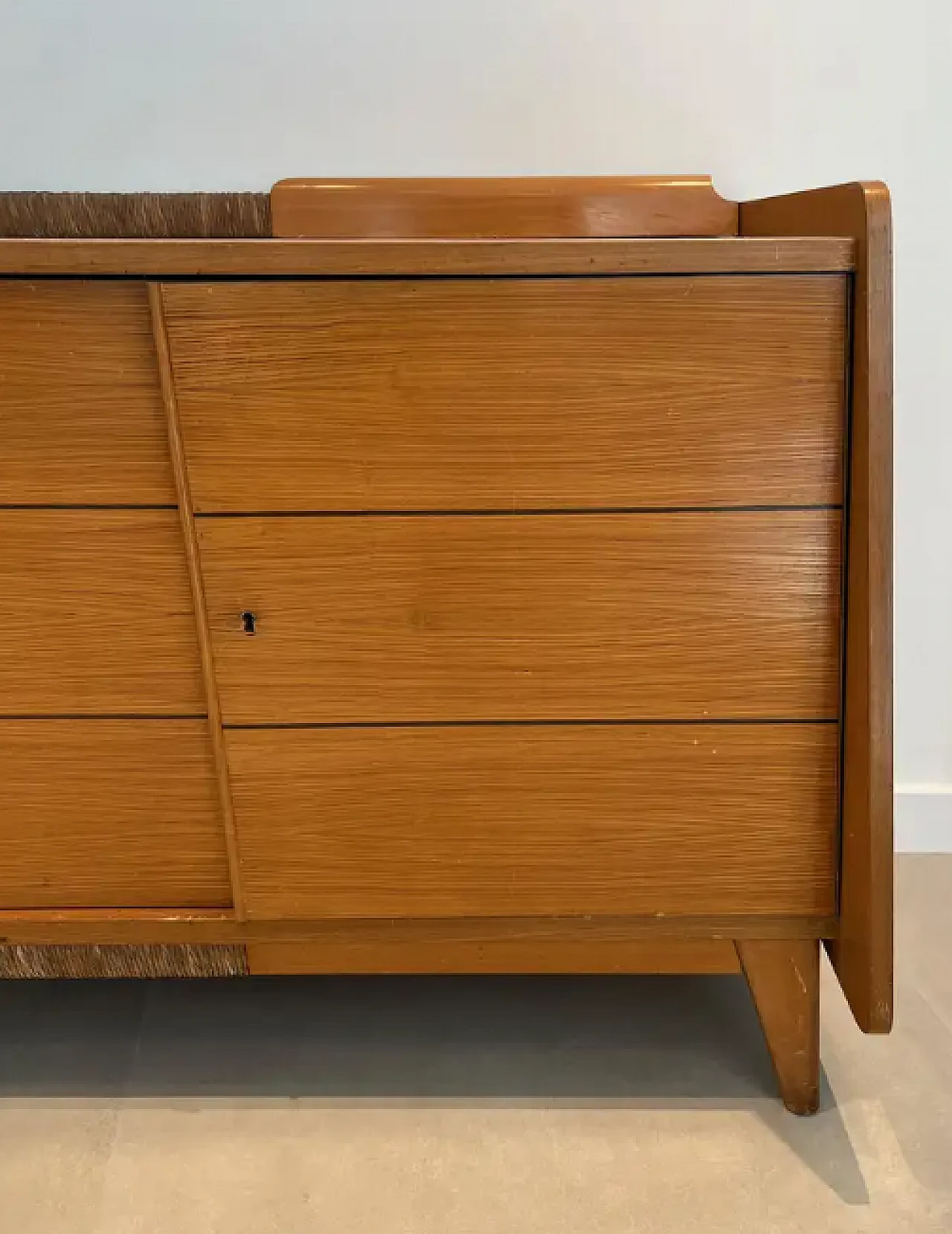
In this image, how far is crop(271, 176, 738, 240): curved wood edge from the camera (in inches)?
46.4

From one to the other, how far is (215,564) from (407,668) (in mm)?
199

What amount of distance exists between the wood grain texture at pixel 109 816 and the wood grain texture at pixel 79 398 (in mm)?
231

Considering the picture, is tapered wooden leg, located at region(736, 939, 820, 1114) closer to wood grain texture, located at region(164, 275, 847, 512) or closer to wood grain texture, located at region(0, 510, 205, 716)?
wood grain texture, located at region(164, 275, 847, 512)

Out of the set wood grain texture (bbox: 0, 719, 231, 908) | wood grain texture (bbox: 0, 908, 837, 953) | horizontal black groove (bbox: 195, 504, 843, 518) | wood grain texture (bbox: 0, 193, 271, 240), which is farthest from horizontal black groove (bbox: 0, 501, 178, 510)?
wood grain texture (bbox: 0, 193, 271, 240)

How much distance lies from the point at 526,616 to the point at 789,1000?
→ 48 centimetres

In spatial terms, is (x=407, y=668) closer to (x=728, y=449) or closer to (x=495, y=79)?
(x=728, y=449)

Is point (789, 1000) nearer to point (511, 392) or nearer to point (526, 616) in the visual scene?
point (526, 616)

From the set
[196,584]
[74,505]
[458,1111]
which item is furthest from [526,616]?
[458,1111]

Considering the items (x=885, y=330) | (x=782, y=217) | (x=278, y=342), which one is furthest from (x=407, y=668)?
(x=782, y=217)

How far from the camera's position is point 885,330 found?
756 millimetres

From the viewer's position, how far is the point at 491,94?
119 centimetres

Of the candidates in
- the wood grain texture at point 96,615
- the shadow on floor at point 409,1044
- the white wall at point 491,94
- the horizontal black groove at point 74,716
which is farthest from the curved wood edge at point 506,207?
the shadow on floor at point 409,1044

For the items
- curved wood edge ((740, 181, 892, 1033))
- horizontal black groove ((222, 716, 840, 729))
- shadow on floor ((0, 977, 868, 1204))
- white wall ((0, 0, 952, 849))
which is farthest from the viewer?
white wall ((0, 0, 952, 849))

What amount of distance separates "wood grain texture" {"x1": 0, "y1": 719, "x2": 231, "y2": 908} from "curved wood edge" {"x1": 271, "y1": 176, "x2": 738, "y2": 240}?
0.69 m
